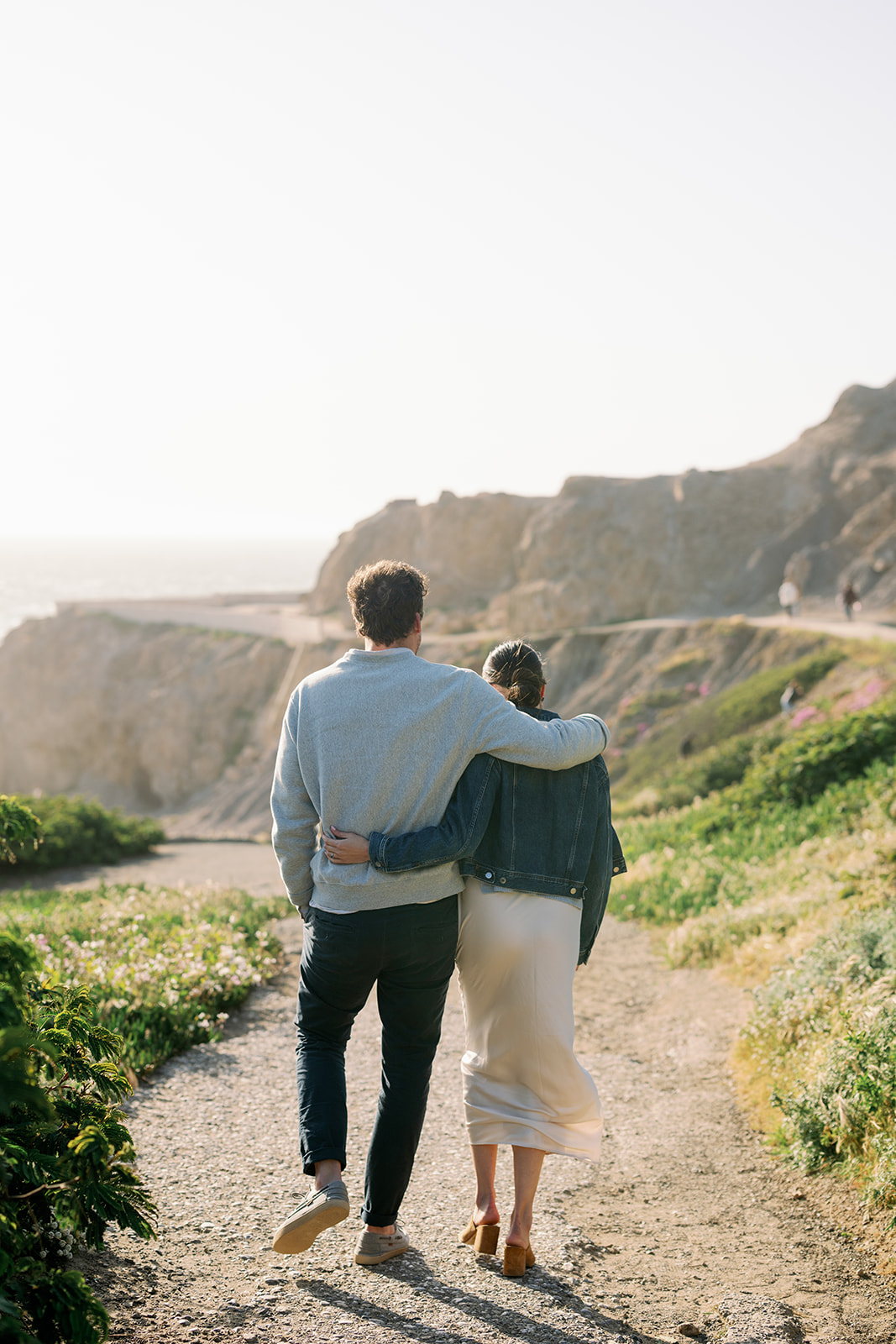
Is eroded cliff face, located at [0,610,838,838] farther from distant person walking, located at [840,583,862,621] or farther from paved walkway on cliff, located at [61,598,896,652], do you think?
distant person walking, located at [840,583,862,621]

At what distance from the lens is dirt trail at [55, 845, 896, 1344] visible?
308cm

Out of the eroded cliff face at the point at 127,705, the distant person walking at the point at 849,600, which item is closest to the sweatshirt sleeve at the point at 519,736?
the distant person walking at the point at 849,600

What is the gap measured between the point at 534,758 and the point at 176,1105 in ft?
9.21

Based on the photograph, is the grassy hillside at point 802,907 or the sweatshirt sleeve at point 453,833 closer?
the sweatshirt sleeve at point 453,833

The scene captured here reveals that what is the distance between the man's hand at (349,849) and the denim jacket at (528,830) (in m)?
0.04

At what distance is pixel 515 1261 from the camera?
332cm

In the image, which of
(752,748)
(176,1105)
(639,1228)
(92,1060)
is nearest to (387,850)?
(92,1060)

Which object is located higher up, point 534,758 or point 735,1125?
point 534,758

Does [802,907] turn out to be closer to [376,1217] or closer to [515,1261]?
[515,1261]

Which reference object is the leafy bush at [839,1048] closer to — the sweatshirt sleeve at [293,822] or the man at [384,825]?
the man at [384,825]

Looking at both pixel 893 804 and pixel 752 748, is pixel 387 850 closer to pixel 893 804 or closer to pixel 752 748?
pixel 893 804

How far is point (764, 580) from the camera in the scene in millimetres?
38188

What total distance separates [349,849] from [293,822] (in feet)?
0.94

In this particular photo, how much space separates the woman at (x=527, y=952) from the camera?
327 cm
